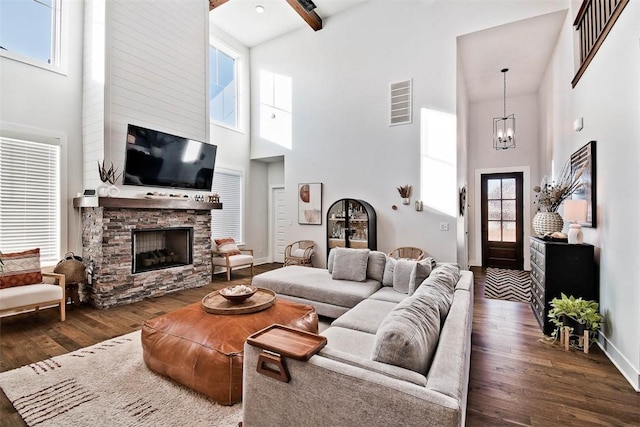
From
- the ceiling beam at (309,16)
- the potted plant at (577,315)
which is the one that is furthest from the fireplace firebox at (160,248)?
the potted plant at (577,315)

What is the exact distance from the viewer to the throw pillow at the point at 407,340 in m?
1.31

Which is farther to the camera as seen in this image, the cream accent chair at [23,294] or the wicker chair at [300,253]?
the wicker chair at [300,253]

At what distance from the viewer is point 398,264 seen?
11.6 feet

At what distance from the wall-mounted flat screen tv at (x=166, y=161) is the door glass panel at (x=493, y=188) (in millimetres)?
6212

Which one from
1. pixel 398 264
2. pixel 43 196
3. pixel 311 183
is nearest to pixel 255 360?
pixel 398 264

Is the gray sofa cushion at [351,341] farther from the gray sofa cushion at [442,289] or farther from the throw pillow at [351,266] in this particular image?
the throw pillow at [351,266]

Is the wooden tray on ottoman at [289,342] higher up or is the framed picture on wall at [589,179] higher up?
the framed picture on wall at [589,179]

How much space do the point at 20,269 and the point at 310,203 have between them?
14.9 ft

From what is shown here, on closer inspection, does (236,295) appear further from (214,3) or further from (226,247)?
(214,3)

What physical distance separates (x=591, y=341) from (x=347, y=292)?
7.80ft

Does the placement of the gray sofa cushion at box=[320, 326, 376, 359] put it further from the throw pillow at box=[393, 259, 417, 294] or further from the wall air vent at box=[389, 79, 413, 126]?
the wall air vent at box=[389, 79, 413, 126]

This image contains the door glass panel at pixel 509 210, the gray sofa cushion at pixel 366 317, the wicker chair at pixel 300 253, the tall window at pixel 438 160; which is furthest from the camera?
the door glass panel at pixel 509 210

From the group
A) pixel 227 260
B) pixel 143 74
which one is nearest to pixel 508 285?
pixel 227 260

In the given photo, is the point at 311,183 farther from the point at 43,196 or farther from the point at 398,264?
the point at 43,196
